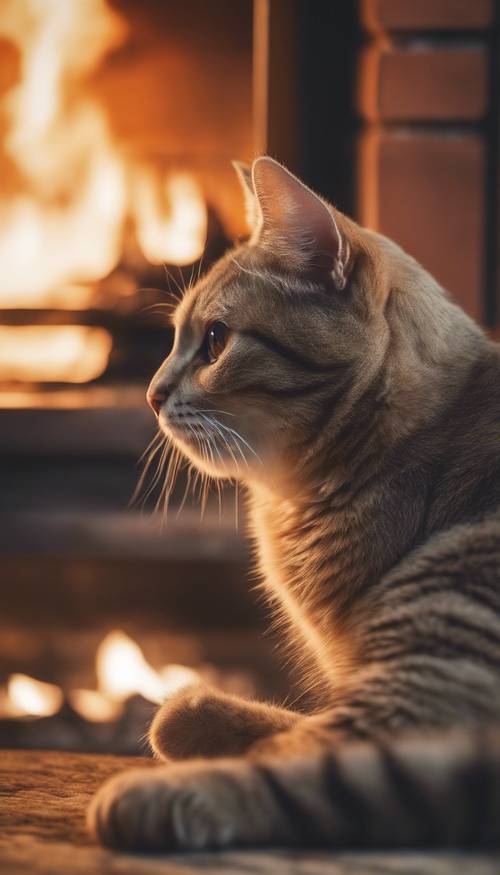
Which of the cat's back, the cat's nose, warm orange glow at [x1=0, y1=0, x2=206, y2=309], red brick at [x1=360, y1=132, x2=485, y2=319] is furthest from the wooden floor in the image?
warm orange glow at [x1=0, y1=0, x2=206, y2=309]

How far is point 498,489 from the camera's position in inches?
34.8

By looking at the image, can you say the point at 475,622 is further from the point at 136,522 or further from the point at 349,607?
the point at 136,522

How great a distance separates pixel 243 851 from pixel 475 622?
0.24m

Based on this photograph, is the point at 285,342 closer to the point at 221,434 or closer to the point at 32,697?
the point at 221,434

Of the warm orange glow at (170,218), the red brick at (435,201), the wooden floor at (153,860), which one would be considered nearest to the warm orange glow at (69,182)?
the warm orange glow at (170,218)

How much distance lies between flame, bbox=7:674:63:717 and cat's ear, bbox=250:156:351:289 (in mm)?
971

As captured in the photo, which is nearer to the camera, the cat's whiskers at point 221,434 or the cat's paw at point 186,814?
the cat's paw at point 186,814

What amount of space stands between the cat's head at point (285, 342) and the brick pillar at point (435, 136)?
0.75 metres

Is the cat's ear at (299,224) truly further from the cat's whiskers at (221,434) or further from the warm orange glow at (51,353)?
the warm orange glow at (51,353)

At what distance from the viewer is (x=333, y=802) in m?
0.65

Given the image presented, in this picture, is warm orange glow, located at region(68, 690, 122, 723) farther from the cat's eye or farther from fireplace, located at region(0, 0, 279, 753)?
the cat's eye

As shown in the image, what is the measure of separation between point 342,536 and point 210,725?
7.6 inches

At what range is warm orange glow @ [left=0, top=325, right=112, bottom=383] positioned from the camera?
1982 mm

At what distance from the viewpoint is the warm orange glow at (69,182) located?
2006 mm
